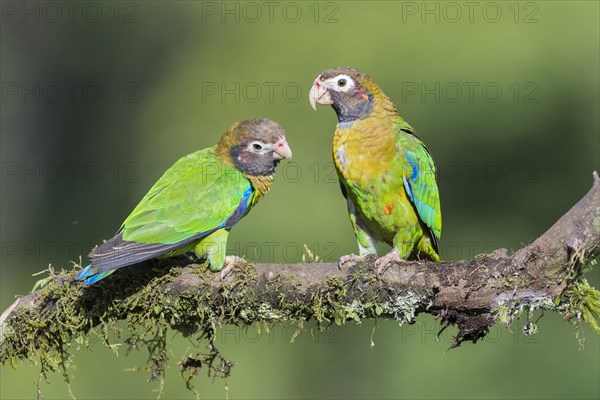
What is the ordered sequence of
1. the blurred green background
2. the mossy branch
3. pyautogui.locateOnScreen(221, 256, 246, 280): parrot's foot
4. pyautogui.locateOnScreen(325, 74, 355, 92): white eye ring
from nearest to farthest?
1. the mossy branch
2. pyautogui.locateOnScreen(221, 256, 246, 280): parrot's foot
3. pyautogui.locateOnScreen(325, 74, 355, 92): white eye ring
4. the blurred green background

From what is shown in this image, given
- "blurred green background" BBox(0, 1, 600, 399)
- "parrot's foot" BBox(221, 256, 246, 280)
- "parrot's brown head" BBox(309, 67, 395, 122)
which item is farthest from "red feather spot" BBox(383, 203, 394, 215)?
"blurred green background" BBox(0, 1, 600, 399)

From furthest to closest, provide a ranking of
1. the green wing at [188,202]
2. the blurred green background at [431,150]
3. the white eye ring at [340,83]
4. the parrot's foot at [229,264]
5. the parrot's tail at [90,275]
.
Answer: the blurred green background at [431,150] < the white eye ring at [340,83] < the green wing at [188,202] < the parrot's foot at [229,264] < the parrot's tail at [90,275]

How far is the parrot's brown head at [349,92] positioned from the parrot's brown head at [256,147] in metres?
0.46

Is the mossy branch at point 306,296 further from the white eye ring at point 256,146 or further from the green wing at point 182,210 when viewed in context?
the white eye ring at point 256,146

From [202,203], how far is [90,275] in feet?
4.45

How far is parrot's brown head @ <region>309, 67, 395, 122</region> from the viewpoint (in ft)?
25.3

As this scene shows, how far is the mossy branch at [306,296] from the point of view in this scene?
581 centimetres

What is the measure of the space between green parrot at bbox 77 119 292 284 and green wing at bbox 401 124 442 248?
1.09m

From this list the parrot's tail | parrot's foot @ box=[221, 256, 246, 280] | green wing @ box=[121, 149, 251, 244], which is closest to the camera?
the parrot's tail

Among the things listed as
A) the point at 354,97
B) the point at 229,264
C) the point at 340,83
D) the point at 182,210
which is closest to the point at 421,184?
the point at 354,97

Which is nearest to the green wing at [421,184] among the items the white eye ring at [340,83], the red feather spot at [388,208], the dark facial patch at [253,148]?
the red feather spot at [388,208]

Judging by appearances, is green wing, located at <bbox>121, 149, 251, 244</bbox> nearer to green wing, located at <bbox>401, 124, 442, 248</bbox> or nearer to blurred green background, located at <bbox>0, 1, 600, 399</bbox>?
green wing, located at <bbox>401, 124, 442, 248</bbox>

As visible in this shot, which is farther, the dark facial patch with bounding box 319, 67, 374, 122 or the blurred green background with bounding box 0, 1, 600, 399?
the blurred green background with bounding box 0, 1, 600, 399

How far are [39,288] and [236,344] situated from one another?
25.4 feet
